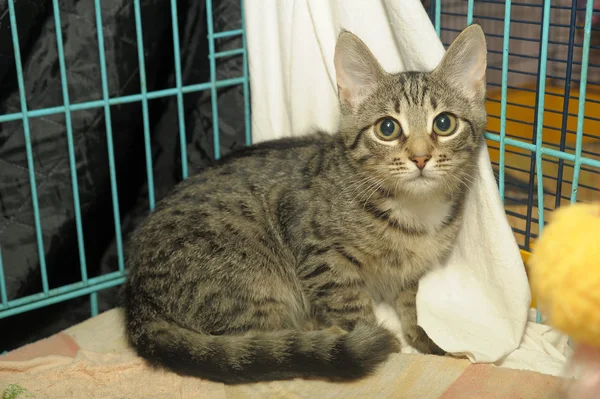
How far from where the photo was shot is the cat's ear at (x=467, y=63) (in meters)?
1.86

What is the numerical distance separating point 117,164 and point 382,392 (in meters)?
1.35

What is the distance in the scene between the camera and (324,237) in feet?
6.56

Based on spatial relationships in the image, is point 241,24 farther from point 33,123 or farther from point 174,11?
point 33,123

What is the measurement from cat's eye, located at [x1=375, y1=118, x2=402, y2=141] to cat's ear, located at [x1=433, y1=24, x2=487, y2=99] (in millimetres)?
199

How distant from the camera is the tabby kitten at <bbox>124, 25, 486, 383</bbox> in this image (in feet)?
6.00

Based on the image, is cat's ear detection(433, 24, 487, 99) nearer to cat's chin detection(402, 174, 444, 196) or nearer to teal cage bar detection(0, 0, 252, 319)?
cat's chin detection(402, 174, 444, 196)

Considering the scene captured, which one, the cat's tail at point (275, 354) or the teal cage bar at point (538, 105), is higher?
the teal cage bar at point (538, 105)

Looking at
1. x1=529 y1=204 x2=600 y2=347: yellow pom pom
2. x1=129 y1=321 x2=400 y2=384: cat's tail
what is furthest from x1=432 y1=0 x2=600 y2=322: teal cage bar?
x1=529 y1=204 x2=600 y2=347: yellow pom pom

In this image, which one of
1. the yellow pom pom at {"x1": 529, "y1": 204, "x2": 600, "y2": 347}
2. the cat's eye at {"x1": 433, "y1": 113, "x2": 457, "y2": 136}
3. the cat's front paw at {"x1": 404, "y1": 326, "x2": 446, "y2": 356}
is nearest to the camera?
the yellow pom pom at {"x1": 529, "y1": 204, "x2": 600, "y2": 347}

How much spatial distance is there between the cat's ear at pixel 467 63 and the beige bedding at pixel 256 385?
0.81 m

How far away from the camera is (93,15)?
2264 mm

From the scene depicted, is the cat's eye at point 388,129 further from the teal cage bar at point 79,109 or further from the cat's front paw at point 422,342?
the teal cage bar at point 79,109

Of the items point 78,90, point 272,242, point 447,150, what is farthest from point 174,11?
point 447,150

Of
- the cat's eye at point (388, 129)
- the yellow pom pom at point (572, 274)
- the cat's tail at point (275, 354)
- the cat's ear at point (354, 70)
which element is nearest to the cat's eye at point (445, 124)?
the cat's eye at point (388, 129)
